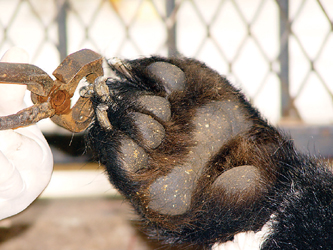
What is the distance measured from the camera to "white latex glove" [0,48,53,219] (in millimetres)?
303

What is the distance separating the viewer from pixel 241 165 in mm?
378

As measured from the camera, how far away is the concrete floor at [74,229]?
73 cm

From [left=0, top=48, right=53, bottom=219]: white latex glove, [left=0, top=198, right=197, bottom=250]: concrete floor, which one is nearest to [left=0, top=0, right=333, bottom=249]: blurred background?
[left=0, top=198, right=197, bottom=250]: concrete floor

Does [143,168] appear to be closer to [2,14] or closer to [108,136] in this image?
[108,136]

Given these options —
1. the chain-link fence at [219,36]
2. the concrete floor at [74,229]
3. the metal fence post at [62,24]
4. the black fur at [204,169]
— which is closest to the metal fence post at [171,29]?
the chain-link fence at [219,36]

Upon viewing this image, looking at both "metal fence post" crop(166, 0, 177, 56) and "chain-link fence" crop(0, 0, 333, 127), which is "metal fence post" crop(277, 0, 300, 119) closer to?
"chain-link fence" crop(0, 0, 333, 127)

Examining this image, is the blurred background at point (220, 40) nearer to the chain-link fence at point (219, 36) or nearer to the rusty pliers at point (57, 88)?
the chain-link fence at point (219, 36)

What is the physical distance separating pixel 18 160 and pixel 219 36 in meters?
0.97

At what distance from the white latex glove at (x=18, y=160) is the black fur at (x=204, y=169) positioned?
60mm

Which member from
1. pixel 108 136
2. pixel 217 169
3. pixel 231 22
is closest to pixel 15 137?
pixel 108 136

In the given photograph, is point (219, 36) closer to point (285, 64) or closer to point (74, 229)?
point (285, 64)

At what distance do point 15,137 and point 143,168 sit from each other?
0.14 metres

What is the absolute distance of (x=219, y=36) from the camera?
1143 millimetres

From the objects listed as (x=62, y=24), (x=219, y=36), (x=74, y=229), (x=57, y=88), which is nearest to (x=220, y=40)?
(x=219, y=36)
